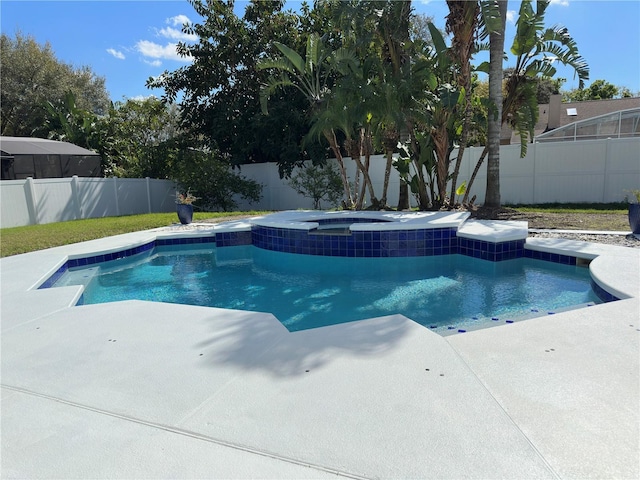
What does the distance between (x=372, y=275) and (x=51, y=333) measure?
16.0 ft

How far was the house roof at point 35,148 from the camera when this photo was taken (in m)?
16.7

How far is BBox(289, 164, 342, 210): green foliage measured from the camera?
16.6 metres

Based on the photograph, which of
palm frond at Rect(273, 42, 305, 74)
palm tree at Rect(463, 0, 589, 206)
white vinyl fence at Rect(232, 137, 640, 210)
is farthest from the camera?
white vinyl fence at Rect(232, 137, 640, 210)

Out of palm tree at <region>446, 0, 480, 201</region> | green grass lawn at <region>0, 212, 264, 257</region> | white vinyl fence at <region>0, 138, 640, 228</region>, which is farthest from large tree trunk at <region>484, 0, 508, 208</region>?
green grass lawn at <region>0, 212, 264, 257</region>

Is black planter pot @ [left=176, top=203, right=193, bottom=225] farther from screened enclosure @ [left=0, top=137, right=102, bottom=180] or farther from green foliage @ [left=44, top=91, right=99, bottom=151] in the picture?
green foliage @ [left=44, top=91, right=99, bottom=151]

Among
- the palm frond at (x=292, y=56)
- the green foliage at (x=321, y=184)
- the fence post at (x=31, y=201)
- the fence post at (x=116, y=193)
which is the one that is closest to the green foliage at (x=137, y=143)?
the fence post at (x=116, y=193)

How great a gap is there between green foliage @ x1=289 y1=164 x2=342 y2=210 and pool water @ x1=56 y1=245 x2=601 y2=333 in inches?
315

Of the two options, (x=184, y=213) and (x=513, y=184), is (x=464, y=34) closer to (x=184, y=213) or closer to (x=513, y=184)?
(x=513, y=184)

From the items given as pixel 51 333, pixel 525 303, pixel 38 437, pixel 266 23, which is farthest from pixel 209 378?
pixel 266 23

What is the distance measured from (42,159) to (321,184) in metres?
12.6

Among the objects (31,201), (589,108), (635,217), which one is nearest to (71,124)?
(31,201)

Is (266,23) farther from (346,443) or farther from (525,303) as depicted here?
(346,443)

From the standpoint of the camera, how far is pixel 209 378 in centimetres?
277

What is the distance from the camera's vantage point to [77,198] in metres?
15.2
